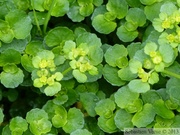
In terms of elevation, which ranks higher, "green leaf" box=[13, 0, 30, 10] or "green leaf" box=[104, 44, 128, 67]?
"green leaf" box=[13, 0, 30, 10]

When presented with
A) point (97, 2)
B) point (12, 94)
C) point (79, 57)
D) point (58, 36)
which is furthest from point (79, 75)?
point (12, 94)

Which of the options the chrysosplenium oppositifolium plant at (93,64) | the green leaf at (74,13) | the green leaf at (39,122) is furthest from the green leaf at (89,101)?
the green leaf at (74,13)

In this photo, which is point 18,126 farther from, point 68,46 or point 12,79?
point 68,46

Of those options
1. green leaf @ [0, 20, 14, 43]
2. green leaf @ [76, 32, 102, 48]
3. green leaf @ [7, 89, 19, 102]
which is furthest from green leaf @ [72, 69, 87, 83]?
green leaf @ [7, 89, 19, 102]

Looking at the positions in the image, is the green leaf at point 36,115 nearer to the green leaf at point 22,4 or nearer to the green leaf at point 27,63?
the green leaf at point 27,63

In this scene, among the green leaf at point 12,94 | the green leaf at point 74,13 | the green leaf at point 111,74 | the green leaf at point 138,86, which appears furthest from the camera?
the green leaf at point 12,94

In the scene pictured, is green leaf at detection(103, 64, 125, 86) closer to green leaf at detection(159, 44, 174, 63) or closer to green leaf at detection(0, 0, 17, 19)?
green leaf at detection(159, 44, 174, 63)

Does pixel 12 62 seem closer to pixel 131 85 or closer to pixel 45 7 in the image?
pixel 45 7
